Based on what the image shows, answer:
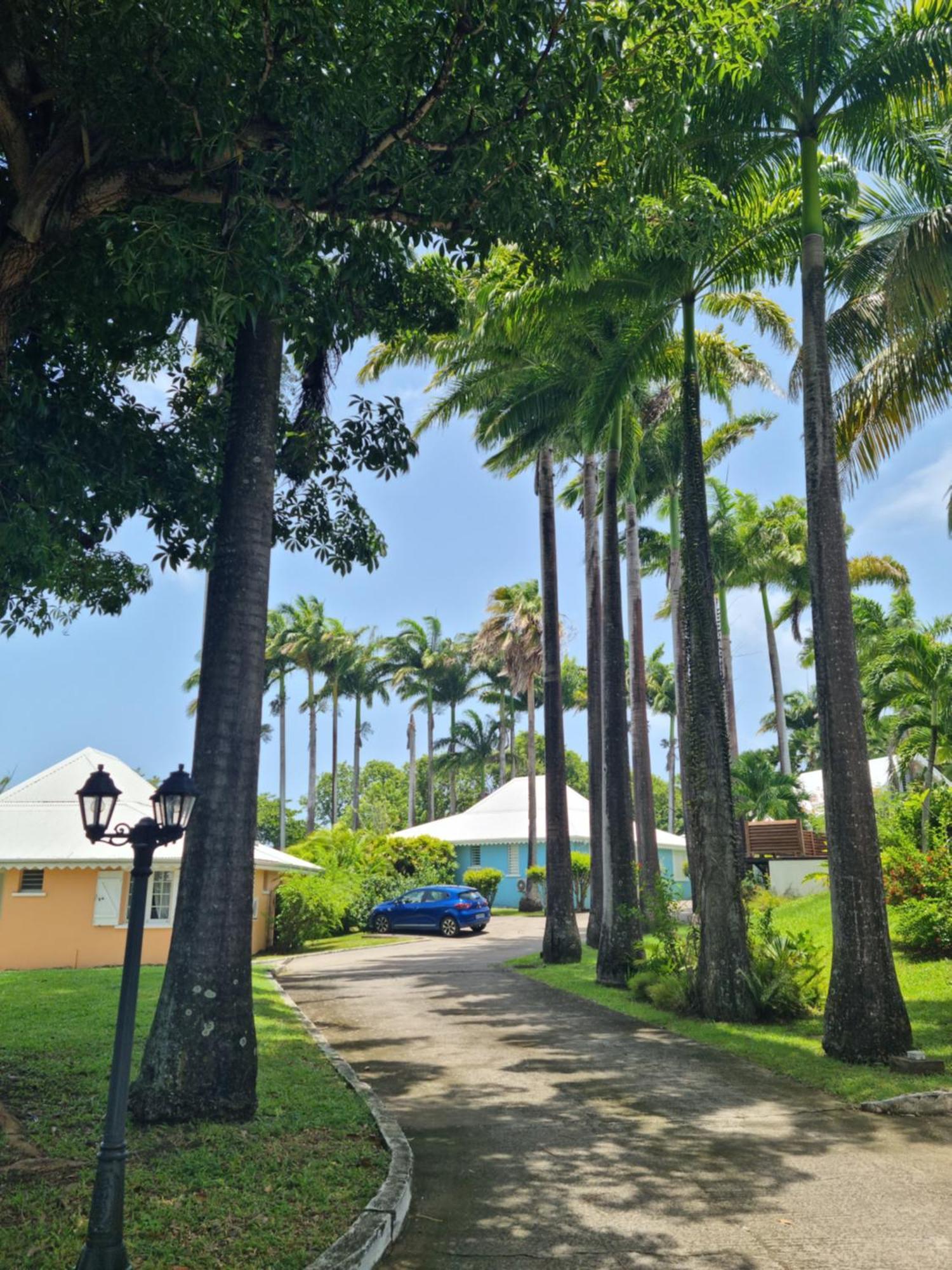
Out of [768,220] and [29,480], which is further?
[768,220]

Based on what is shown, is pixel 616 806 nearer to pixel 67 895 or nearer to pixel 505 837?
pixel 67 895

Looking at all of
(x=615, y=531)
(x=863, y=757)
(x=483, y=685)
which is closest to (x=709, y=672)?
(x=863, y=757)

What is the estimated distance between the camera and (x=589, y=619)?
79.2 ft

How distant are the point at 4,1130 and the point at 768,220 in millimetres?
15108

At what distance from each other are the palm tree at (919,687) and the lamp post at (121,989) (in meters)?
15.3

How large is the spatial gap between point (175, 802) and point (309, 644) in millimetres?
47695

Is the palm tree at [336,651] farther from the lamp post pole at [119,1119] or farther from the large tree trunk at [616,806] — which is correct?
the lamp post pole at [119,1119]

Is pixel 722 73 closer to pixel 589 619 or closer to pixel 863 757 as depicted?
pixel 863 757

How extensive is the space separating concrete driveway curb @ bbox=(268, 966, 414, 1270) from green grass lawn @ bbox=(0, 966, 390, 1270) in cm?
9

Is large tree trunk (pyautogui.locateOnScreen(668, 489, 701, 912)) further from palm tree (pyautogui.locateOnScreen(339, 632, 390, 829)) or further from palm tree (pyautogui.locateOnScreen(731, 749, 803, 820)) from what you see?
palm tree (pyautogui.locateOnScreen(339, 632, 390, 829))

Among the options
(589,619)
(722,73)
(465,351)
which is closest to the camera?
(722,73)

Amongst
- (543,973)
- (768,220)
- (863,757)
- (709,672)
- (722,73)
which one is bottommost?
(543,973)

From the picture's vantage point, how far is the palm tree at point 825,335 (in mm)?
10133

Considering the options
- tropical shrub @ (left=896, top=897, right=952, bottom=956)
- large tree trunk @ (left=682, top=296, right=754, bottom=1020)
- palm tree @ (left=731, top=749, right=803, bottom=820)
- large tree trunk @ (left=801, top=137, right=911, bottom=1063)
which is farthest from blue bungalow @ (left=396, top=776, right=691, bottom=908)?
large tree trunk @ (left=801, top=137, right=911, bottom=1063)
